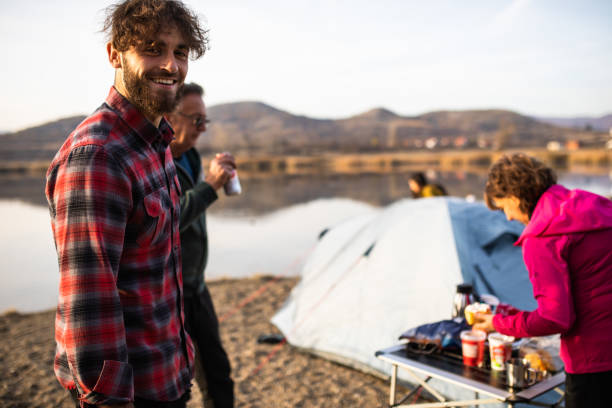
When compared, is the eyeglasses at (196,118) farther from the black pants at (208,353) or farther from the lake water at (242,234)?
the lake water at (242,234)

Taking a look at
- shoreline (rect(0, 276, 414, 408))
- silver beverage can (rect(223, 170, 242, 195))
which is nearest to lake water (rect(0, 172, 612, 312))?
shoreline (rect(0, 276, 414, 408))

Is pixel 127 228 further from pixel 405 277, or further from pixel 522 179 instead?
pixel 405 277

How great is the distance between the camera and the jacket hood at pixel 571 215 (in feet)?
5.63

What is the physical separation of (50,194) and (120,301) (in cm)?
32

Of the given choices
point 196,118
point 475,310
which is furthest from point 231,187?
point 475,310

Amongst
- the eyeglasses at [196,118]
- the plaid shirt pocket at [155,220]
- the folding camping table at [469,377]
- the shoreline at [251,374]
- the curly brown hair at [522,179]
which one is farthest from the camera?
the shoreline at [251,374]

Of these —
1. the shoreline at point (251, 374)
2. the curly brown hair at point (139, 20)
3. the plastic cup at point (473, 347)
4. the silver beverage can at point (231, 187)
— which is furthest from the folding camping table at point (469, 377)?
the curly brown hair at point (139, 20)

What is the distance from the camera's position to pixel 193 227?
2.49 metres

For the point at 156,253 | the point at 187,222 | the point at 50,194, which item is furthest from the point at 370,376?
the point at 50,194

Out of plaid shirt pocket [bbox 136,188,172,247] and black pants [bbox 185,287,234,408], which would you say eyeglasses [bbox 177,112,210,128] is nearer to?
black pants [bbox 185,287,234,408]

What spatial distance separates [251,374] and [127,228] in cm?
313

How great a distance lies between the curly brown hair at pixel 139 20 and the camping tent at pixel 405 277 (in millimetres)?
2950

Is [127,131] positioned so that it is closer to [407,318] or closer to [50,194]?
[50,194]

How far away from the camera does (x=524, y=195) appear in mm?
1966
